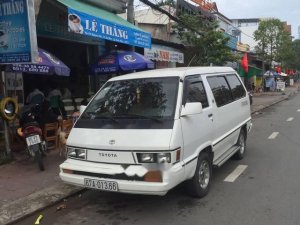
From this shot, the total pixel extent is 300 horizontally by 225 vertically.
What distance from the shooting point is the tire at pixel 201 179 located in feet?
18.6

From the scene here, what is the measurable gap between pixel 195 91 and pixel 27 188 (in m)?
3.07

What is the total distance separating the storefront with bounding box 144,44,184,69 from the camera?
1652cm

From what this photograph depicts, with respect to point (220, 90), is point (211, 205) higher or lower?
lower

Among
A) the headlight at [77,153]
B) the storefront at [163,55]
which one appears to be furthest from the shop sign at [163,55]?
the headlight at [77,153]

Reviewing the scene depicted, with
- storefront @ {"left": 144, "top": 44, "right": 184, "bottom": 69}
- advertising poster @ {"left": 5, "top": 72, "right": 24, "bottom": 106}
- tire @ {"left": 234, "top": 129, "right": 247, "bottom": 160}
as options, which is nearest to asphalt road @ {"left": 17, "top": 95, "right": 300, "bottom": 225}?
tire @ {"left": 234, "top": 129, "right": 247, "bottom": 160}

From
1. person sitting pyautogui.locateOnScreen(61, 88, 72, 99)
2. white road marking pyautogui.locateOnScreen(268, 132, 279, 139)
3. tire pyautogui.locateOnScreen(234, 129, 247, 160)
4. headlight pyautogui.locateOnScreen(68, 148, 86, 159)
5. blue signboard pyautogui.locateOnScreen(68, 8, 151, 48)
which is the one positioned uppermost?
blue signboard pyautogui.locateOnScreen(68, 8, 151, 48)

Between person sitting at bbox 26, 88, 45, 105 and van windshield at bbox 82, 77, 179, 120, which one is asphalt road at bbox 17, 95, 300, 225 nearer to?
van windshield at bbox 82, 77, 179, 120

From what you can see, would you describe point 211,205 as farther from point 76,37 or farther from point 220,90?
point 76,37

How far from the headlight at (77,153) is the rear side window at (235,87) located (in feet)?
11.2

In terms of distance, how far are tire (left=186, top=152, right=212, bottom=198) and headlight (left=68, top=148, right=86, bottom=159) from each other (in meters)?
1.47

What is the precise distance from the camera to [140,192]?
4.94 m

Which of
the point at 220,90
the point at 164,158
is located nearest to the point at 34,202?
the point at 164,158

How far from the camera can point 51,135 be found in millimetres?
9297

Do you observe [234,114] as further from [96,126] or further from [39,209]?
[39,209]
